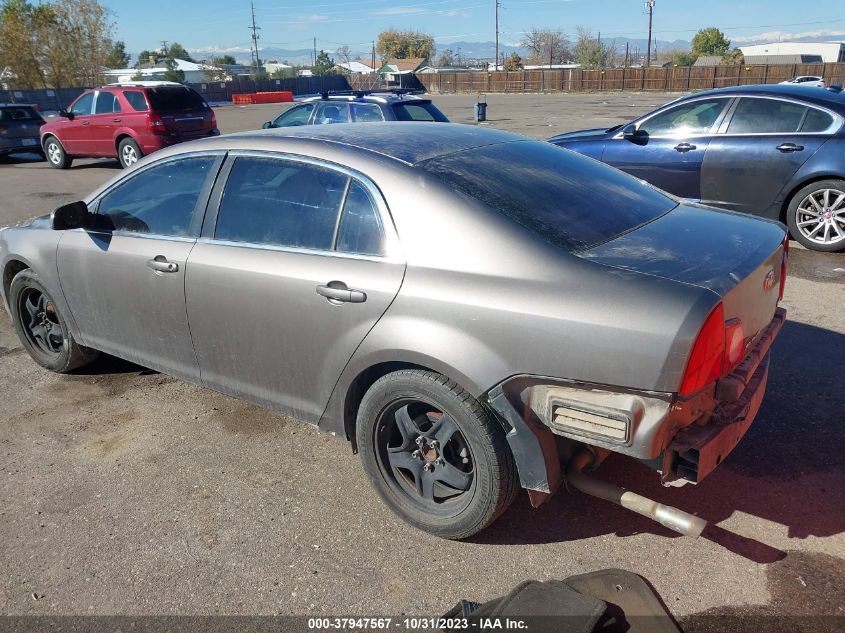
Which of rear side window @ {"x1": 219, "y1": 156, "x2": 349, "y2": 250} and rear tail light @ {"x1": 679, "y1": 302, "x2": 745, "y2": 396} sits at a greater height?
rear side window @ {"x1": 219, "y1": 156, "x2": 349, "y2": 250}

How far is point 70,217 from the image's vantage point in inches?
A: 151

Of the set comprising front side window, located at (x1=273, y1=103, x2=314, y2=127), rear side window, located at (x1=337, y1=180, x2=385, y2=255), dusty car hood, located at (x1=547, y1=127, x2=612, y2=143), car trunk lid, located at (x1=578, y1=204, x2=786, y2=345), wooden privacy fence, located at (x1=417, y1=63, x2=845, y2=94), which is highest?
wooden privacy fence, located at (x1=417, y1=63, x2=845, y2=94)

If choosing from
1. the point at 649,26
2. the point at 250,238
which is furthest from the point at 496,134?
the point at 649,26

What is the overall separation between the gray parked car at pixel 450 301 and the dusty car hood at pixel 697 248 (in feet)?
0.04

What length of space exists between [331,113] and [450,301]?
889cm

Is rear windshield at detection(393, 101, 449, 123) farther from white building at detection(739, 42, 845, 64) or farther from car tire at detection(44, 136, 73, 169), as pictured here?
white building at detection(739, 42, 845, 64)

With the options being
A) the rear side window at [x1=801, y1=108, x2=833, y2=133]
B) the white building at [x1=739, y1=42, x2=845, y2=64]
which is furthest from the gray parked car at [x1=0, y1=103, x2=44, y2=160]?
the white building at [x1=739, y1=42, x2=845, y2=64]

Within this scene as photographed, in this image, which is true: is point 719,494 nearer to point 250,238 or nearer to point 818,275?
point 250,238

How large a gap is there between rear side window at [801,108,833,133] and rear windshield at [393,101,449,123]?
5114mm

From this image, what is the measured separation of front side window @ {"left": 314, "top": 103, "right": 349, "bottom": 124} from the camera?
34.8ft

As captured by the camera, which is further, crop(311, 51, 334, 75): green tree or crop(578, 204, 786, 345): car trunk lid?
crop(311, 51, 334, 75): green tree

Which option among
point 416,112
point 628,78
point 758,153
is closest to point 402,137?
point 758,153

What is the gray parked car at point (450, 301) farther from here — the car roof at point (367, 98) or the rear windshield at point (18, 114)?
the rear windshield at point (18, 114)

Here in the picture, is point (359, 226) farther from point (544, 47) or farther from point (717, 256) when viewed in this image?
point (544, 47)
